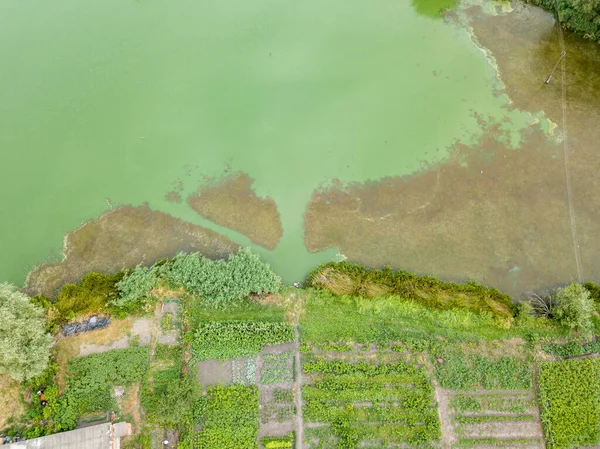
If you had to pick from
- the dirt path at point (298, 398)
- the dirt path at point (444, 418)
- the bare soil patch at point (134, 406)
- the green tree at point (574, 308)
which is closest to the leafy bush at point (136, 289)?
the bare soil patch at point (134, 406)

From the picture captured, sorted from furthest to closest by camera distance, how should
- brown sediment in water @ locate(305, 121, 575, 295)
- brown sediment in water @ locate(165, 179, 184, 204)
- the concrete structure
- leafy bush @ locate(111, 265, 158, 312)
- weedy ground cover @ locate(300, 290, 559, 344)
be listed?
brown sediment in water @ locate(165, 179, 184, 204)
brown sediment in water @ locate(305, 121, 575, 295)
leafy bush @ locate(111, 265, 158, 312)
weedy ground cover @ locate(300, 290, 559, 344)
the concrete structure

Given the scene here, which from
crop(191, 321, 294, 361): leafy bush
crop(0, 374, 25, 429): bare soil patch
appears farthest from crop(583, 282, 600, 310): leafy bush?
crop(0, 374, 25, 429): bare soil patch

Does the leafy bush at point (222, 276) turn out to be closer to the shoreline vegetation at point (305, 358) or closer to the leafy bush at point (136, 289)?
the shoreline vegetation at point (305, 358)

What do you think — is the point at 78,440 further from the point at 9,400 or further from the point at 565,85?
the point at 565,85

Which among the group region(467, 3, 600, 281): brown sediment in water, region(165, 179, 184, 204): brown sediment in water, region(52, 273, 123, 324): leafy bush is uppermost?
region(467, 3, 600, 281): brown sediment in water

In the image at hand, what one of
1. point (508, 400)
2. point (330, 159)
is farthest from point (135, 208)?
point (508, 400)

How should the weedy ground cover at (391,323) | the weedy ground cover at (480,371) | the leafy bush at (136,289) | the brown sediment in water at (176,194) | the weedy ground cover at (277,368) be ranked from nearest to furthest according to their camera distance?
1. the weedy ground cover at (480,371)
2. the weedy ground cover at (277,368)
3. the weedy ground cover at (391,323)
4. the leafy bush at (136,289)
5. the brown sediment in water at (176,194)

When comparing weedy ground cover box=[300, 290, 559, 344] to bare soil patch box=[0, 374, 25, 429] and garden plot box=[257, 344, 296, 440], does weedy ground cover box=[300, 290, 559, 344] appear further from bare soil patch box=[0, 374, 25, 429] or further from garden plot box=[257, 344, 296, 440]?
bare soil patch box=[0, 374, 25, 429]
